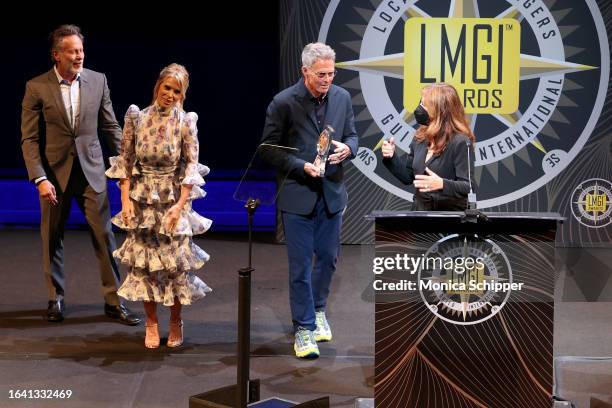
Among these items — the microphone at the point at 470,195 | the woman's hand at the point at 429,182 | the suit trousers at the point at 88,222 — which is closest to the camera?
the microphone at the point at 470,195

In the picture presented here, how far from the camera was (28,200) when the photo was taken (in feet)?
29.0

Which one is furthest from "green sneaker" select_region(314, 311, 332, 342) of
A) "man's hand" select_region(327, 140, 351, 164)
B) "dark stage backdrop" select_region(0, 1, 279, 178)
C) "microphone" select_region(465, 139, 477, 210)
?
"dark stage backdrop" select_region(0, 1, 279, 178)

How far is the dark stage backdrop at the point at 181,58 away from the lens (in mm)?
9102

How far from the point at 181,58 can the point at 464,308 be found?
6.29 meters

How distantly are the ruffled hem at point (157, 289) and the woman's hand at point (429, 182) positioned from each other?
1456 millimetres

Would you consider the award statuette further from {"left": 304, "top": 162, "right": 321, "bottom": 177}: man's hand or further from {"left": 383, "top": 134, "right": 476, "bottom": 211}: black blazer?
{"left": 383, "top": 134, "right": 476, "bottom": 211}: black blazer

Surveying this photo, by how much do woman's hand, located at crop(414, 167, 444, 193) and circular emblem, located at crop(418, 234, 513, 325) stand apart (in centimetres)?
67

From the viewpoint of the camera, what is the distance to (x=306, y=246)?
490 cm

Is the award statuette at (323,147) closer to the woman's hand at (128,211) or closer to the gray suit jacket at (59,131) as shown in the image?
the woman's hand at (128,211)

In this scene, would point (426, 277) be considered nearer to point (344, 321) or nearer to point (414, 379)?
point (414, 379)

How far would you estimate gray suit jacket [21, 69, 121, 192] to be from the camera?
546 cm

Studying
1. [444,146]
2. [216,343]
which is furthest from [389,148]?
[216,343]

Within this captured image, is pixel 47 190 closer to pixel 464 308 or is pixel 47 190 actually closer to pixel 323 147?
pixel 323 147


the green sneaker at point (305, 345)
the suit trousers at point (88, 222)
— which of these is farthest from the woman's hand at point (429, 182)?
the suit trousers at point (88, 222)
